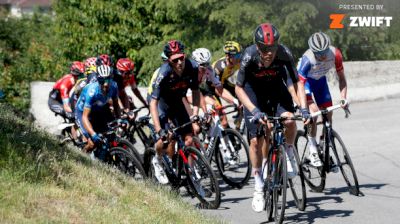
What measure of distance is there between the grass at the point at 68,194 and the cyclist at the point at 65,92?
6.39 m

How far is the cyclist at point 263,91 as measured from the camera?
970 centimetres

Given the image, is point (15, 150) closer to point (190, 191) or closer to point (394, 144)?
point (190, 191)

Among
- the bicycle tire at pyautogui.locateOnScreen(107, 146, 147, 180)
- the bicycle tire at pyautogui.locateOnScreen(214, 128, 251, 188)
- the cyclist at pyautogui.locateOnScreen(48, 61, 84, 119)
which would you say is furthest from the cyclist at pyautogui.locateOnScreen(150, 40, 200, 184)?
the cyclist at pyautogui.locateOnScreen(48, 61, 84, 119)

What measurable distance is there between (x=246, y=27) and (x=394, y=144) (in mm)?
10325

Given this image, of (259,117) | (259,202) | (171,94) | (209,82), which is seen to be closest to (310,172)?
(171,94)

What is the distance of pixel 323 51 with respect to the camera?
446 inches

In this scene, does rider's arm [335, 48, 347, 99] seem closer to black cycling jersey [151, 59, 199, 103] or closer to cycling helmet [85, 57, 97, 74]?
black cycling jersey [151, 59, 199, 103]

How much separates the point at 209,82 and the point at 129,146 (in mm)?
2414

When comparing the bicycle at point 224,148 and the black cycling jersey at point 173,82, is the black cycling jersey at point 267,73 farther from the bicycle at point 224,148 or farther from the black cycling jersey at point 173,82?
the bicycle at point 224,148

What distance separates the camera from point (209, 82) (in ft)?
46.3

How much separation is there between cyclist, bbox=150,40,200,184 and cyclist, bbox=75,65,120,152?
105 cm

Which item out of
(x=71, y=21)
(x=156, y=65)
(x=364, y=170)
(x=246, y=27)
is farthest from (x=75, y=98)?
(x=71, y=21)

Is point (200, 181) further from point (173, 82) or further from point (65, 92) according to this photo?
point (65, 92)

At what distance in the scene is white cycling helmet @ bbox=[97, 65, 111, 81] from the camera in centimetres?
1227
